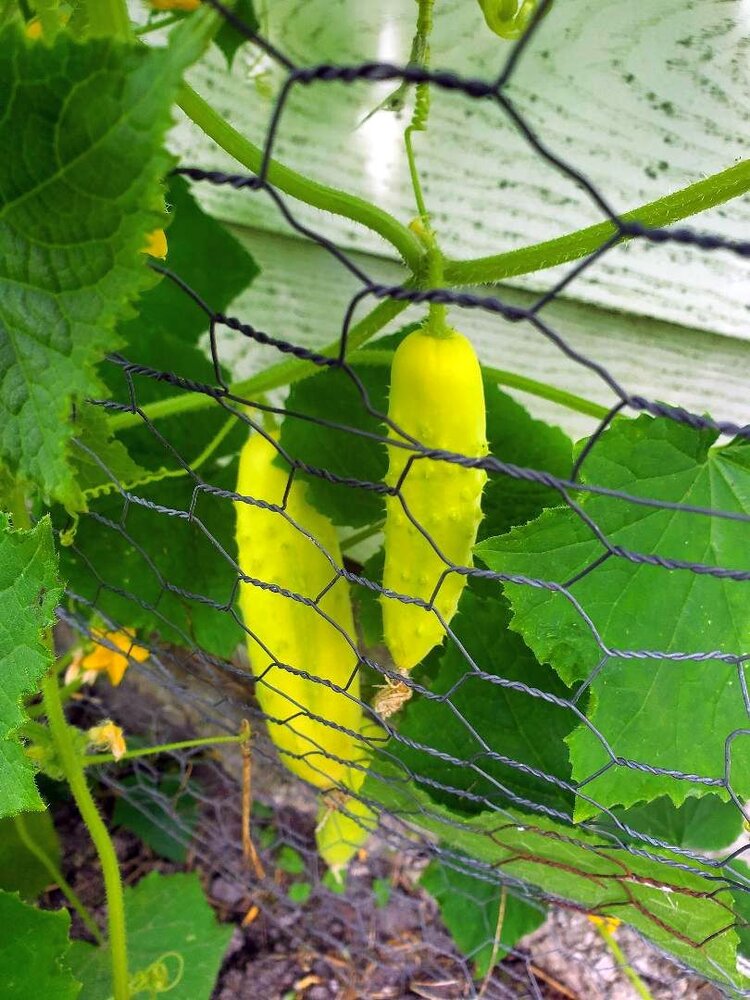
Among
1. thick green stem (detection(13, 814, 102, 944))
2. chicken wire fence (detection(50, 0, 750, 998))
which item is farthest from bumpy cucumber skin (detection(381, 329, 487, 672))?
thick green stem (detection(13, 814, 102, 944))

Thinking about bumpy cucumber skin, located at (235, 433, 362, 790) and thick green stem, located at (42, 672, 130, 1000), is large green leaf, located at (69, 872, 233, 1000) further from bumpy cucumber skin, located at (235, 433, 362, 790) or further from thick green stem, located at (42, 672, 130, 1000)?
bumpy cucumber skin, located at (235, 433, 362, 790)

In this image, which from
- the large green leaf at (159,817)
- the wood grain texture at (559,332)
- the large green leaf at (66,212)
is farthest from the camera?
the large green leaf at (159,817)

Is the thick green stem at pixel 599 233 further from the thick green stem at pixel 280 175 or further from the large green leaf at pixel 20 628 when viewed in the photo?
the large green leaf at pixel 20 628

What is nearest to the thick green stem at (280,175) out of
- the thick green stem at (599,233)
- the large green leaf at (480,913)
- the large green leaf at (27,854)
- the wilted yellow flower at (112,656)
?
the thick green stem at (599,233)

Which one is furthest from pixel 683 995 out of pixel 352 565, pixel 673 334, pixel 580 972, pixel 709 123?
pixel 709 123

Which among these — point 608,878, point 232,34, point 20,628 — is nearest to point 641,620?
point 608,878

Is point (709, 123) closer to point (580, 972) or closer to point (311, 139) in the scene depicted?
point (311, 139)

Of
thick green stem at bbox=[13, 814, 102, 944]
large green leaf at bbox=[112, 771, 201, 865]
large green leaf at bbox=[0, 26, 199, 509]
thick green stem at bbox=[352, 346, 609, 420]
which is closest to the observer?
large green leaf at bbox=[0, 26, 199, 509]
